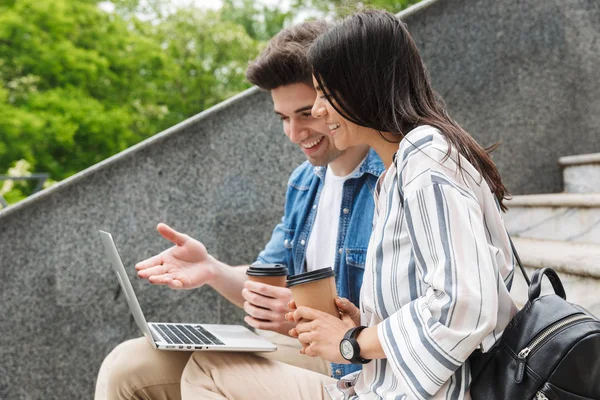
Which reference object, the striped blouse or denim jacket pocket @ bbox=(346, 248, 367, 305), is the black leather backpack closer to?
the striped blouse

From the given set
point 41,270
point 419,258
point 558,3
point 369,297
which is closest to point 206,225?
point 41,270

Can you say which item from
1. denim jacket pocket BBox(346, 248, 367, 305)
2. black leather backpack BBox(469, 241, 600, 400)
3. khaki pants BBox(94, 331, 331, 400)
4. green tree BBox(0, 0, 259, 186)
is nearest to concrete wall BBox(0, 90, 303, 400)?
khaki pants BBox(94, 331, 331, 400)

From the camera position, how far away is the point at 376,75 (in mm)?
1410

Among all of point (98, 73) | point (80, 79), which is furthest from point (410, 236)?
point (98, 73)

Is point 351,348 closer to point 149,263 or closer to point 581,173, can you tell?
point 149,263

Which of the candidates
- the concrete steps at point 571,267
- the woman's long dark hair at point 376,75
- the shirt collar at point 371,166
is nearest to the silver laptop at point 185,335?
the shirt collar at point 371,166

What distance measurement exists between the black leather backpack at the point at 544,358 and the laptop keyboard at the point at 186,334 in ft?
2.89

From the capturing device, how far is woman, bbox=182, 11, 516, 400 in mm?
1172

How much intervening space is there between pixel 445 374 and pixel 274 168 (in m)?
1.97

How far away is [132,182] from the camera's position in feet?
9.48

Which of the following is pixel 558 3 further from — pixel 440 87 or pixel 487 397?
pixel 487 397

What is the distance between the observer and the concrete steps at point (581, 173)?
10.8 ft

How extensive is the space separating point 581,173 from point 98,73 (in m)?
14.6

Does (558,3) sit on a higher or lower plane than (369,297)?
higher
